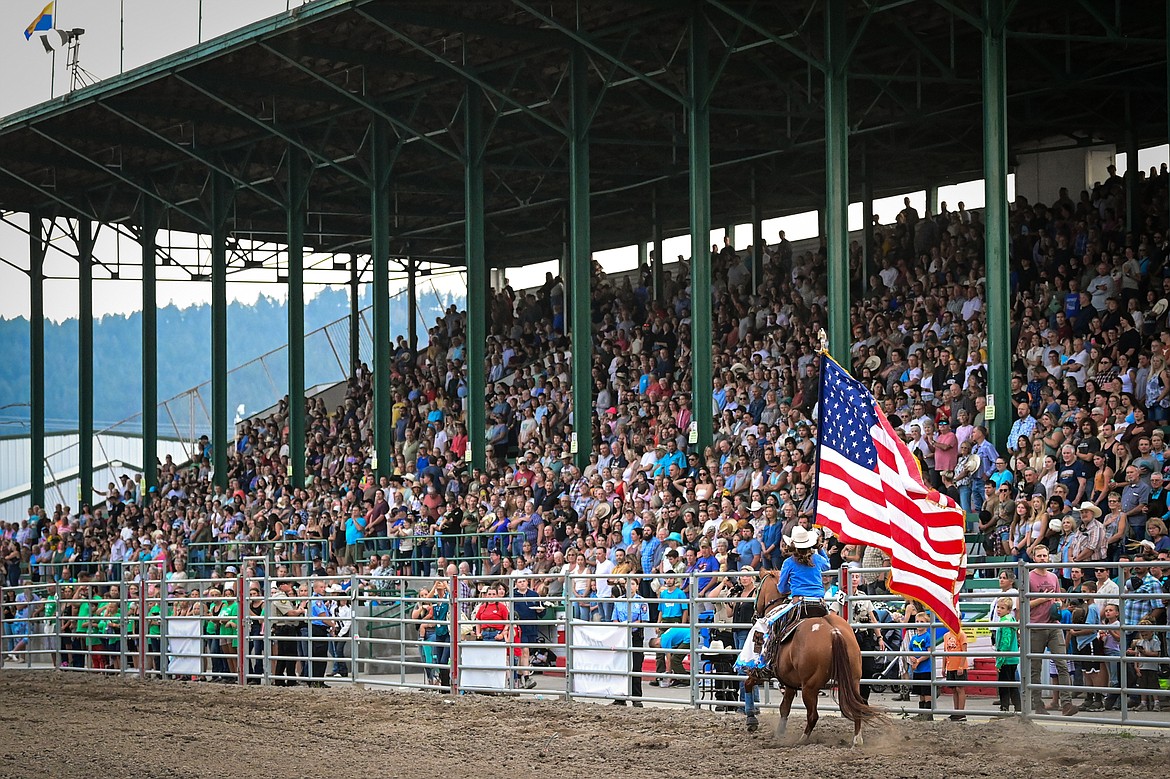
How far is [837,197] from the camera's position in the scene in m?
23.2

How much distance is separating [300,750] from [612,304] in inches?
928

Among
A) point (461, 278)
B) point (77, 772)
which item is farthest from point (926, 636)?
point (461, 278)

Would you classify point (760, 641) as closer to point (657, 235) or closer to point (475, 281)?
point (475, 281)

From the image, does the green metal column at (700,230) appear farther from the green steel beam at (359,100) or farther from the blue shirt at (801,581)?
the blue shirt at (801,581)

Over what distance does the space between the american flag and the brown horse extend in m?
0.61

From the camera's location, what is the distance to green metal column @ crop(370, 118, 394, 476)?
→ 107 ft

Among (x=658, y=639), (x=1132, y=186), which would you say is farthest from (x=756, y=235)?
(x=658, y=639)

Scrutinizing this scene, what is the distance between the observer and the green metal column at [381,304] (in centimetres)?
3259

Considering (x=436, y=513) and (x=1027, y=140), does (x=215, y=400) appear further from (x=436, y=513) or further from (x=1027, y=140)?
(x=1027, y=140)

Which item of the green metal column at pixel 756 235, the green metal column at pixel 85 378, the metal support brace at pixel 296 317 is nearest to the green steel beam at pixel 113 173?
the metal support brace at pixel 296 317

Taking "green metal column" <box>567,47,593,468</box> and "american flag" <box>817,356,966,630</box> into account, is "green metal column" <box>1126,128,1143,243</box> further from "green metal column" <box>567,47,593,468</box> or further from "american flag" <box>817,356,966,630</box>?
"american flag" <box>817,356,966,630</box>

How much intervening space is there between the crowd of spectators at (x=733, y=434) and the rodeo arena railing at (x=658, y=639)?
1.13 meters

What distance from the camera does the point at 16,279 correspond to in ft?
201

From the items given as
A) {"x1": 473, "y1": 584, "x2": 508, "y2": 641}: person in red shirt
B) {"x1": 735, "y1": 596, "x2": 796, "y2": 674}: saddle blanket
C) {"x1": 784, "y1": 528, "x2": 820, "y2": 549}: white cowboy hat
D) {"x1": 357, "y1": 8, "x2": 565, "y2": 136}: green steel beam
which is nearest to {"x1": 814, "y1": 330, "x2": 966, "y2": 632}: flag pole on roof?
{"x1": 784, "y1": 528, "x2": 820, "y2": 549}: white cowboy hat
